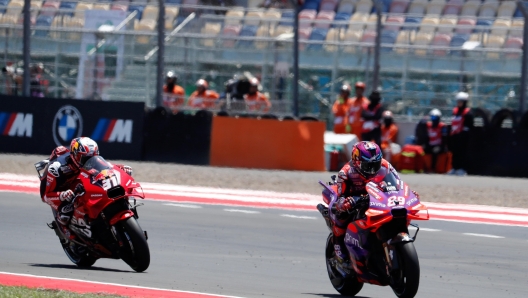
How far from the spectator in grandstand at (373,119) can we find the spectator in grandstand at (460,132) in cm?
134

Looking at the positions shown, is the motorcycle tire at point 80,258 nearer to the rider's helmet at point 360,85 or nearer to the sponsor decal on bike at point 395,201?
the sponsor decal on bike at point 395,201

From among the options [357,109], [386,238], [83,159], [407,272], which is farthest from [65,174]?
[357,109]

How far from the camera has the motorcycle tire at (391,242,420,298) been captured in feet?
22.0

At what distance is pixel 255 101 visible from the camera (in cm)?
1880

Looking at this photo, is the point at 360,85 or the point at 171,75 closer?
the point at 360,85

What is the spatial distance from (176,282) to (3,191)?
7.79 m

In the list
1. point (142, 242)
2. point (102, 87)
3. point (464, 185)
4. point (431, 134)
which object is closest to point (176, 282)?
point (142, 242)

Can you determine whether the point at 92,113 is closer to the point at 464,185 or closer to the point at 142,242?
the point at 464,185

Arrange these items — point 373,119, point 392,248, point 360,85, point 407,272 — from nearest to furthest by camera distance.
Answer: point 407,272, point 392,248, point 373,119, point 360,85

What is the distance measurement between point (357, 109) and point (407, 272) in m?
12.0

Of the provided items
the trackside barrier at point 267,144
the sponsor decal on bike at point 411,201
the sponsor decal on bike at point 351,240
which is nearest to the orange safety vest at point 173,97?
the trackside barrier at point 267,144

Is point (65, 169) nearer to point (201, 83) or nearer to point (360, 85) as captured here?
point (201, 83)

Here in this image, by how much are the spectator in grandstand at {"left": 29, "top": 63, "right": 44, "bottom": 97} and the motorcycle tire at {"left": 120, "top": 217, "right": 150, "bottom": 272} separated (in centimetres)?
1174

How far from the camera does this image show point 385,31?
1933 centimetres
